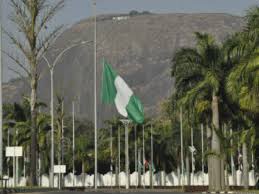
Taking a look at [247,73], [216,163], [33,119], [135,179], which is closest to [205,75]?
[216,163]

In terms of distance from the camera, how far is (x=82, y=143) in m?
132

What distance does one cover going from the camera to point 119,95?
213ft

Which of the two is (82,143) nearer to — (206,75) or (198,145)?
(198,145)

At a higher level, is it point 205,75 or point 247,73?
point 205,75

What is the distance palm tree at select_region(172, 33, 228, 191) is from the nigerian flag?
192 inches

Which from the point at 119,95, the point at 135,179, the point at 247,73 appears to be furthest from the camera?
the point at 135,179

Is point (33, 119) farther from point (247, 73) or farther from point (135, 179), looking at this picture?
point (135, 179)

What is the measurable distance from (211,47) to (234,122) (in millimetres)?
6644

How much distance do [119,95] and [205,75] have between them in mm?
9258

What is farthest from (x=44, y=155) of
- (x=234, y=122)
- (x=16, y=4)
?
(x=16, y=4)

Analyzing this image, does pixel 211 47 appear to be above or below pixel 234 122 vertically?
above

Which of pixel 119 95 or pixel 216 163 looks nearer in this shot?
pixel 216 163

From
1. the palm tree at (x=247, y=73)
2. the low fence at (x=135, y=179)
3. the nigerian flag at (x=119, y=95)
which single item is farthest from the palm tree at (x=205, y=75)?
the low fence at (x=135, y=179)

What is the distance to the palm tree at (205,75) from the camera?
57375mm
